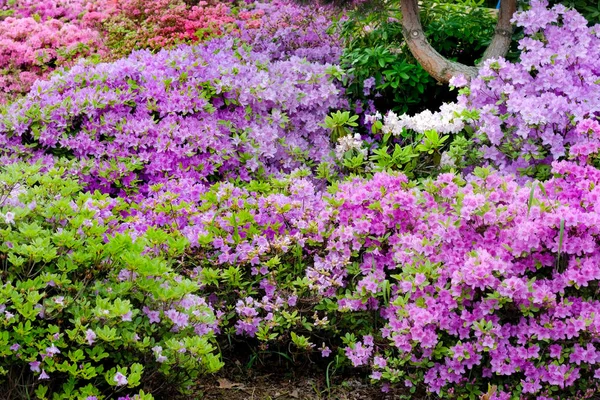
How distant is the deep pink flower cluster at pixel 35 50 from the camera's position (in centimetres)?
664

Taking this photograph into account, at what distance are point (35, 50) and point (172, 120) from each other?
3.60 m

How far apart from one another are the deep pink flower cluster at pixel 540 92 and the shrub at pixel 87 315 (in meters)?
1.84

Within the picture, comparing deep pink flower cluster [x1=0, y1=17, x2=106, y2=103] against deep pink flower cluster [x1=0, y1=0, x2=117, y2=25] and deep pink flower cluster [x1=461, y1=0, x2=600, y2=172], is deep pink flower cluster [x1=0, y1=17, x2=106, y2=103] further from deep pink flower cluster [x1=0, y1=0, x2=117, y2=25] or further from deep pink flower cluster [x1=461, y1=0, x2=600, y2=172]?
deep pink flower cluster [x1=461, y1=0, x2=600, y2=172]

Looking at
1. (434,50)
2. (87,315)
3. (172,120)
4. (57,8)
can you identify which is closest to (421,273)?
(87,315)

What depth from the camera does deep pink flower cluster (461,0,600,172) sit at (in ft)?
11.4

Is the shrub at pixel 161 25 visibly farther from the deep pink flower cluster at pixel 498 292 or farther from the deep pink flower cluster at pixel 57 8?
the deep pink flower cluster at pixel 498 292

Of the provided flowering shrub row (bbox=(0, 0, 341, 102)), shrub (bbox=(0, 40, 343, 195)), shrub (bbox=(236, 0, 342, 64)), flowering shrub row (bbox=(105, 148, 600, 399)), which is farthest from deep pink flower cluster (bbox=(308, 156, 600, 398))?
flowering shrub row (bbox=(0, 0, 341, 102))

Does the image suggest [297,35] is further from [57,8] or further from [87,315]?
[57,8]

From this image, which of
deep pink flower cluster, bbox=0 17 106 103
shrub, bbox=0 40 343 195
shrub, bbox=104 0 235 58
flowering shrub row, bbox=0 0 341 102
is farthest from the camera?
deep pink flower cluster, bbox=0 17 106 103

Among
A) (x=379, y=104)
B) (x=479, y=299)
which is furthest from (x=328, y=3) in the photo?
(x=479, y=299)

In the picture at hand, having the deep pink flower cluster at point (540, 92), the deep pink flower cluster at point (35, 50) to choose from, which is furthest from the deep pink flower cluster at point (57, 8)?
the deep pink flower cluster at point (540, 92)

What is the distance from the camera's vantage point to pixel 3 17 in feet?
28.0

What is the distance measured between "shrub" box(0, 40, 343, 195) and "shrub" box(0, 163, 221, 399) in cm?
137

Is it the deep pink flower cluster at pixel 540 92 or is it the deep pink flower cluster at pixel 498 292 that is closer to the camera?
the deep pink flower cluster at pixel 498 292
